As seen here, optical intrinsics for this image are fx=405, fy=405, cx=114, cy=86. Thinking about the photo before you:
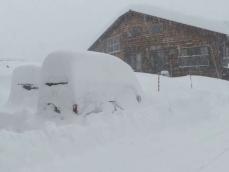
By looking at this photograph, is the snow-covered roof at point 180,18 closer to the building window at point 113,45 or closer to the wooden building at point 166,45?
the wooden building at point 166,45

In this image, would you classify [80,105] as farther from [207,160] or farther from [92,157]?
[207,160]

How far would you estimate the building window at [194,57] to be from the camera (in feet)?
89.5

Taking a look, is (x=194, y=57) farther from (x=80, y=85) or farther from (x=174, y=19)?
(x=80, y=85)

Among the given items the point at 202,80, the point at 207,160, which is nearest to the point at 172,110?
the point at 207,160

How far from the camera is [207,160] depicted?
6500 mm

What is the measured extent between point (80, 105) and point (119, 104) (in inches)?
49.9

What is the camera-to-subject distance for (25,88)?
12.3 metres

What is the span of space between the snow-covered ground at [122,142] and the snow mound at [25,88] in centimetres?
235

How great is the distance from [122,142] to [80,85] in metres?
1.63

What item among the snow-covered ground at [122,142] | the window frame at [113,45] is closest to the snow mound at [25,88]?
the snow-covered ground at [122,142]

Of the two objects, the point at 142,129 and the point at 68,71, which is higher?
the point at 68,71

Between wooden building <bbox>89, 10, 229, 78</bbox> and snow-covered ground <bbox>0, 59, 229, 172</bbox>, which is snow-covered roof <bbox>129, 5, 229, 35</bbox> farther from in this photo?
snow-covered ground <bbox>0, 59, 229, 172</bbox>

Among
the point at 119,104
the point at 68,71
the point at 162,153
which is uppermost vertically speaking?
the point at 68,71

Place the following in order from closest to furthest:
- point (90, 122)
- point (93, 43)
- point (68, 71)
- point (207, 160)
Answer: point (207, 160)
point (90, 122)
point (68, 71)
point (93, 43)
